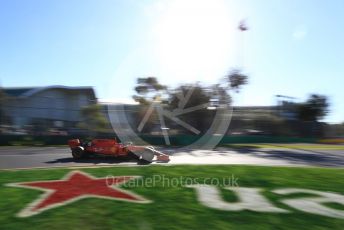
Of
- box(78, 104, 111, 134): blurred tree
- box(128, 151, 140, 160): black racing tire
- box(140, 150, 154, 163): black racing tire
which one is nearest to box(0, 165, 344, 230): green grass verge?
box(140, 150, 154, 163): black racing tire

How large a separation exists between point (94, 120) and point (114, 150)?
19.0 meters

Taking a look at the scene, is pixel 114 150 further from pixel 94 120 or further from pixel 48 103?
pixel 48 103

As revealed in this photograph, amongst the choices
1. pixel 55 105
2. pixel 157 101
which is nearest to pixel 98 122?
pixel 157 101

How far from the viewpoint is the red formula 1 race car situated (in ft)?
48.2

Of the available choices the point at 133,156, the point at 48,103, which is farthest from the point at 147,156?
the point at 48,103

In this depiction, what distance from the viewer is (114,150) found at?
15125mm

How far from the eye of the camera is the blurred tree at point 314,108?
47.7 m

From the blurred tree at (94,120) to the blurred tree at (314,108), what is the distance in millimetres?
26429

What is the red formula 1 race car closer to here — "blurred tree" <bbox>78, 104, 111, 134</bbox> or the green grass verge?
the green grass verge

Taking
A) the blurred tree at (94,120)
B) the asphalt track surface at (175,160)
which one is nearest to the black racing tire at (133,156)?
the asphalt track surface at (175,160)

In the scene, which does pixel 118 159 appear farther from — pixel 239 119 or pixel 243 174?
pixel 239 119

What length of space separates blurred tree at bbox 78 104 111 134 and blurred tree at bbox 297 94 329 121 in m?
26.4
